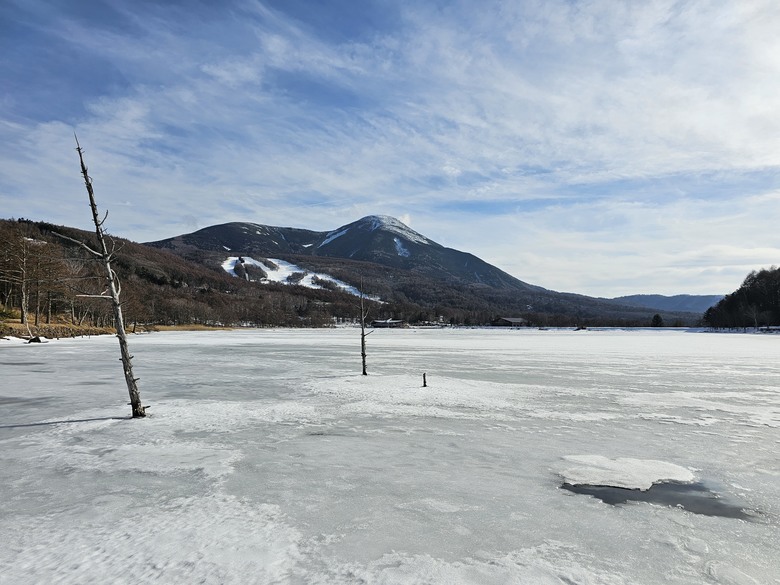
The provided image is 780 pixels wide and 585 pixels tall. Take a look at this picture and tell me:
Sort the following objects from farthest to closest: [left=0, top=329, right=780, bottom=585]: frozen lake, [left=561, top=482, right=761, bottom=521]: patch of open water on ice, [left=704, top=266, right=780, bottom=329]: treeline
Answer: [left=704, top=266, right=780, bottom=329]: treeline < [left=561, top=482, right=761, bottom=521]: patch of open water on ice < [left=0, top=329, right=780, bottom=585]: frozen lake

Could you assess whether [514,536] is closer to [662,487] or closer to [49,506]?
[662,487]

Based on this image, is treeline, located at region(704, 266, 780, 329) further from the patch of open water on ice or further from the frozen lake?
the patch of open water on ice

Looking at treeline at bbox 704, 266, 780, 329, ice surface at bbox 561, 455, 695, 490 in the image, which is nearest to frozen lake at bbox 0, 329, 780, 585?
ice surface at bbox 561, 455, 695, 490

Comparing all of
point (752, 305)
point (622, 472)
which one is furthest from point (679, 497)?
point (752, 305)

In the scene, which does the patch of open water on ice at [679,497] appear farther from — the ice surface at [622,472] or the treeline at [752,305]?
the treeline at [752,305]

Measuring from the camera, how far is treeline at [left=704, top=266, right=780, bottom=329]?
114 m

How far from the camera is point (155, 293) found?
17588 centimetres

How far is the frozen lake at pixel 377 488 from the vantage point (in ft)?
17.3

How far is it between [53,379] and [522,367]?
2597cm

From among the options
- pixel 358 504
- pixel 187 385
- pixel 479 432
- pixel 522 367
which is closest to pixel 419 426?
pixel 479 432

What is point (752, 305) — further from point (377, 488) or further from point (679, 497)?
point (377, 488)

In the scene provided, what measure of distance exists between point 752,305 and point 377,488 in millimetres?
142803

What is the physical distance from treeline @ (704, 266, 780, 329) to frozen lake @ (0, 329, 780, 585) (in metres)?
125

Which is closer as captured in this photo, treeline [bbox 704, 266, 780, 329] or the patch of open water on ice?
the patch of open water on ice
